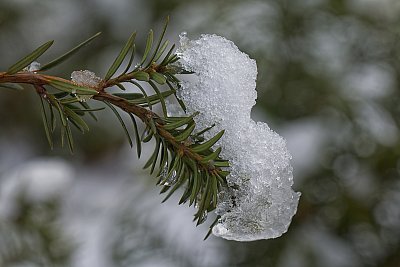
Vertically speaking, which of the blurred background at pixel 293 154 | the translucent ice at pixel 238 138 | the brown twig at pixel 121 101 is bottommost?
the blurred background at pixel 293 154

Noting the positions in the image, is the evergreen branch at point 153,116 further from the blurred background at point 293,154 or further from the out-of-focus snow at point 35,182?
the out-of-focus snow at point 35,182

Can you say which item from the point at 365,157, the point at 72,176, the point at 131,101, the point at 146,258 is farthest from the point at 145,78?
the point at 72,176

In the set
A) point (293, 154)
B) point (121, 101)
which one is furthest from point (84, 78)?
point (293, 154)

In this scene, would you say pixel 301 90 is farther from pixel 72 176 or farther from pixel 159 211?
pixel 72 176

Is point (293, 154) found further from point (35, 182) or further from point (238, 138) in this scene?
point (238, 138)

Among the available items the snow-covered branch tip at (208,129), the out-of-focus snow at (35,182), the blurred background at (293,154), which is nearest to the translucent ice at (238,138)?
the snow-covered branch tip at (208,129)

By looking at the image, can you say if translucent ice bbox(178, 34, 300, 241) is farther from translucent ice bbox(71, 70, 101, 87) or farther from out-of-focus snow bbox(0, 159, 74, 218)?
out-of-focus snow bbox(0, 159, 74, 218)
